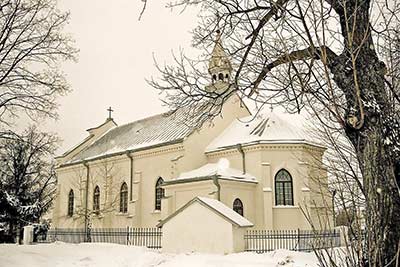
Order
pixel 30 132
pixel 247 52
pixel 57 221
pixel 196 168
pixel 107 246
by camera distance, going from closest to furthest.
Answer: pixel 247 52 → pixel 107 246 → pixel 196 168 → pixel 57 221 → pixel 30 132

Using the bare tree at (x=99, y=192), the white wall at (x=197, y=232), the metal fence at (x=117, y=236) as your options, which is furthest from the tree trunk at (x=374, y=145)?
the bare tree at (x=99, y=192)

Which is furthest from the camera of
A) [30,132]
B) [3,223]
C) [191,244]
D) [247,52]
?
[30,132]

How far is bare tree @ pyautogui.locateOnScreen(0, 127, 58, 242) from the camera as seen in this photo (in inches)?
1198

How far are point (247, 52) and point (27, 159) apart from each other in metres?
36.8

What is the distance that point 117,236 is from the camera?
77.7 ft

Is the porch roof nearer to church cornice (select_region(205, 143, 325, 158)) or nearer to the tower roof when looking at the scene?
church cornice (select_region(205, 143, 325, 158))

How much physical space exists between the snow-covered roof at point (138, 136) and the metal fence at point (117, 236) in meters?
6.33

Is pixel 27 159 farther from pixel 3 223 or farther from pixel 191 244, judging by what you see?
pixel 191 244

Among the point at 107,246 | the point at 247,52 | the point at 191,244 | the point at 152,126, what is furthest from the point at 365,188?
the point at 152,126

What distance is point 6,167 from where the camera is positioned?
40562 millimetres

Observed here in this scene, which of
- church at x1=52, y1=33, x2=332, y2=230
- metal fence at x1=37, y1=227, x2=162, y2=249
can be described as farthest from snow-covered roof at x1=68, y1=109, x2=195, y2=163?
metal fence at x1=37, y1=227, x2=162, y2=249

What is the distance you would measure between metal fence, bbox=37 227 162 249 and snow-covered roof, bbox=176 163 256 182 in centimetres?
361

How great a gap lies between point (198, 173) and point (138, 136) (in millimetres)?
Result: 9354

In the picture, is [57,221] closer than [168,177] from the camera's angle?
No
